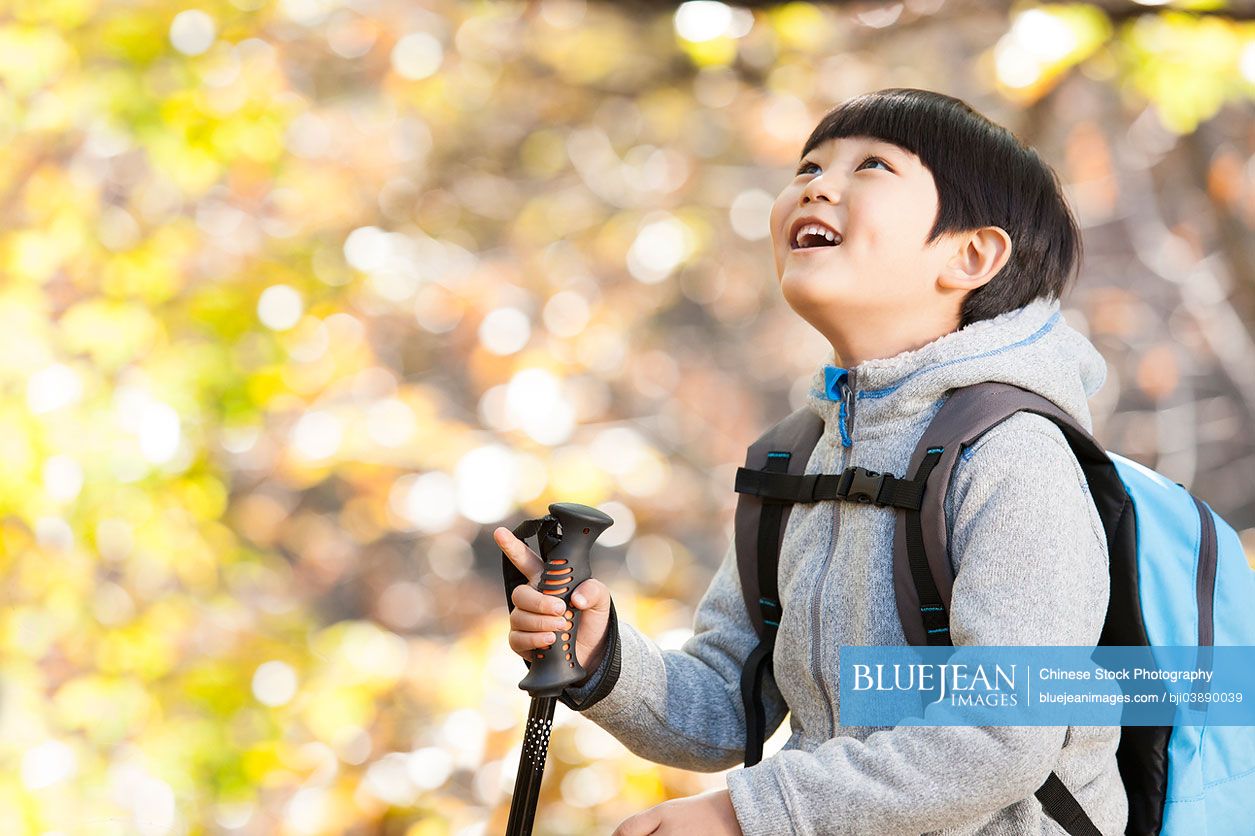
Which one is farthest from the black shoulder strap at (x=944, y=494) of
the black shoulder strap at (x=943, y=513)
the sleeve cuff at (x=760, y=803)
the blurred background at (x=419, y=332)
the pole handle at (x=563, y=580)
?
the blurred background at (x=419, y=332)

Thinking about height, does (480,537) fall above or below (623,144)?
below

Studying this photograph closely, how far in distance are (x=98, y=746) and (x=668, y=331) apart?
232cm

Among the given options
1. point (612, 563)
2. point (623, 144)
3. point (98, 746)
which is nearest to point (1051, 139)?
point (623, 144)

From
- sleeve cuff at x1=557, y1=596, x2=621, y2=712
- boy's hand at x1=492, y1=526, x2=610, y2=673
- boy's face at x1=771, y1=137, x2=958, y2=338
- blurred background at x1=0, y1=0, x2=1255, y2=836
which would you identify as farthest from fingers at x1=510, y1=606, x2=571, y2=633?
blurred background at x1=0, y1=0, x2=1255, y2=836

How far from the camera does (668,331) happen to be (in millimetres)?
4320

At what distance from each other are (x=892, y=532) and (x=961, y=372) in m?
0.18

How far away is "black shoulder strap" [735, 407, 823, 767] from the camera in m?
1.35

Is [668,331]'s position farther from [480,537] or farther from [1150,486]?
[1150,486]

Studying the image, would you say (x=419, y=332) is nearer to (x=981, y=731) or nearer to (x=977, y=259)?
(x=977, y=259)

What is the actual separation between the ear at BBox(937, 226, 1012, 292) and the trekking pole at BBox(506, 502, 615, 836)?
0.47 meters

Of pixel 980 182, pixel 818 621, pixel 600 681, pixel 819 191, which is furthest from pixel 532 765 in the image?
pixel 980 182

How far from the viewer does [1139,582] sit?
116 cm

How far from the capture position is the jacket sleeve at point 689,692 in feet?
4.34

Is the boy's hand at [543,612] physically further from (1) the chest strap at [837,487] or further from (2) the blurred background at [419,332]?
(2) the blurred background at [419,332]
